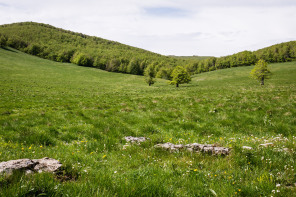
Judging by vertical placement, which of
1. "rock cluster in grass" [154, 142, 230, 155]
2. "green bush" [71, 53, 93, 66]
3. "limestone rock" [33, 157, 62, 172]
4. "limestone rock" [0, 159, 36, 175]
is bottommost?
"rock cluster in grass" [154, 142, 230, 155]

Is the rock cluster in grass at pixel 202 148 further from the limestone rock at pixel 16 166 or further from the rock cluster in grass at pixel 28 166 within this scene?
the limestone rock at pixel 16 166

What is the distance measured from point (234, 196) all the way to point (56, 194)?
3246 mm

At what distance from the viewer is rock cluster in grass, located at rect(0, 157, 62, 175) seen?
324 centimetres

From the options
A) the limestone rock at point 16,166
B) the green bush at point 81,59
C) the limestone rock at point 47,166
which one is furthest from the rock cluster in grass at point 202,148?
the green bush at point 81,59

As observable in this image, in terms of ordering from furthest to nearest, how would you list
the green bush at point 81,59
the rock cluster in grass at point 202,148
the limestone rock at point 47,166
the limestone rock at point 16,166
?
the green bush at point 81,59
the rock cluster in grass at point 202,148
the limestone rock at point 47,166
the limestone rock at point 16,166

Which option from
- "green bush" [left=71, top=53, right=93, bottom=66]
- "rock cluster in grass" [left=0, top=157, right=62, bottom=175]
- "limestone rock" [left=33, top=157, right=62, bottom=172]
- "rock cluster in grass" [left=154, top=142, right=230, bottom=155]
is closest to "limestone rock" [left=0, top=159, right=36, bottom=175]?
"rock cluster in grass" [left=0, top=157, right=62, bottom=175]

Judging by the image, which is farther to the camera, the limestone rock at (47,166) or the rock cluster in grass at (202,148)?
the rock cluster in grass at (202,148)

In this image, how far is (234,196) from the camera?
3078 millimetres

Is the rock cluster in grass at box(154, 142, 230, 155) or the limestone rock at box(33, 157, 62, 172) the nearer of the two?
the limestone rock at box(33, 157, 62, 172)

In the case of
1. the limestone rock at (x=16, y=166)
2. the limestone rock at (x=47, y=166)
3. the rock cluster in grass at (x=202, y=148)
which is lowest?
the rock cluster in grass at (x=202, y=148)

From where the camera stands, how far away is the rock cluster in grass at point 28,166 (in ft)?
10.6

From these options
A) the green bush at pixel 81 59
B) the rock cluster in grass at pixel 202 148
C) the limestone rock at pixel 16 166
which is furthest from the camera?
the green bush at pixel 81 59

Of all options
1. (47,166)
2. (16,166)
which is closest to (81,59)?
(47,166)

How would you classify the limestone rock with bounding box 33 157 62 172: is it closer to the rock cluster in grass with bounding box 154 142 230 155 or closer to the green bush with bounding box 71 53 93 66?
the rock cluster in grass with bounding box 154 142 230 155
